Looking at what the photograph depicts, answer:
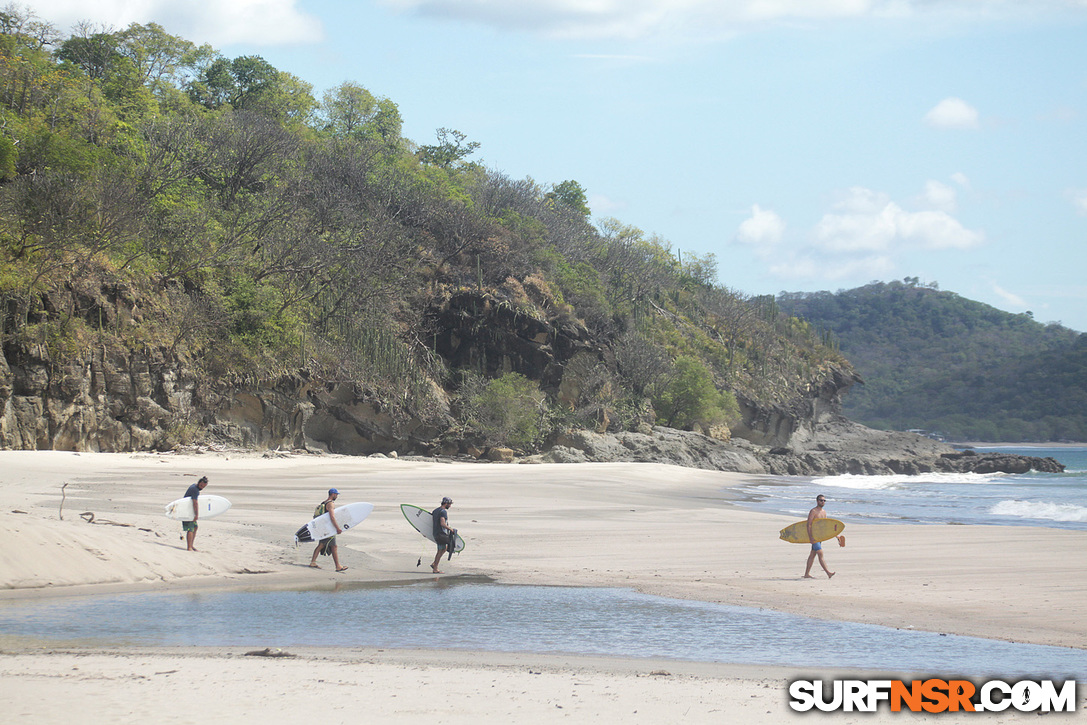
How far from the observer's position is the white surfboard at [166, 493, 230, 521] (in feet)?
40.3

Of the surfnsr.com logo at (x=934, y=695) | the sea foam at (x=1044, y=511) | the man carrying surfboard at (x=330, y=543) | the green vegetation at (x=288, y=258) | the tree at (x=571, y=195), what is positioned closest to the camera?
the surfnsr.com logo at (x=934, y=695)

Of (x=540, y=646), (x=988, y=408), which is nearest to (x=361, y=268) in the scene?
(x=540, y=646)

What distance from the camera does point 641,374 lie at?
4931 centimetres

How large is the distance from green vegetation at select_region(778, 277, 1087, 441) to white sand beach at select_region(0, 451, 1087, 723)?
92.1m

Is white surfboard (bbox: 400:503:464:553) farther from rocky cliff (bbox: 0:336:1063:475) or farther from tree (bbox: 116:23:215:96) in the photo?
tree (bbox: 116:23:215:96)

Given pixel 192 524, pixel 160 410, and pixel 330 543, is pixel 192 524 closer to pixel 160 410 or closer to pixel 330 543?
pixel 330 543

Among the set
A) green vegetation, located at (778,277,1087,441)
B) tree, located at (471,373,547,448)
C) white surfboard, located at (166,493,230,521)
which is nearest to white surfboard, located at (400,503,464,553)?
white surfboard, located at (166,493,230,521)

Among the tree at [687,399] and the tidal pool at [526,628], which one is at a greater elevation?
the tree at [687,399]

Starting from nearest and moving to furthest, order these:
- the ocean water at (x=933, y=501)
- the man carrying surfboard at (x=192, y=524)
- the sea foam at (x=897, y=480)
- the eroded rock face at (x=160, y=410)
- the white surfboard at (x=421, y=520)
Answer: the man carrying surfboard at (x=192, y=524)
the white surfboard at (x=421, y=520)
the ocean water at (x=933, y=501)
the eroded rock face at (x=160, y=410)
the sea foam at (x=897, y=480)

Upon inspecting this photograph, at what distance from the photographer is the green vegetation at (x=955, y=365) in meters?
123

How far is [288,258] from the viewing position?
35.9 m

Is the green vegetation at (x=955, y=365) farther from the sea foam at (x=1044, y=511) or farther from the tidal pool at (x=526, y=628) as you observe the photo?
the tidal pool at (x=526, y=628)

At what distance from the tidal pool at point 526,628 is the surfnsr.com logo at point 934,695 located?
2.12ft

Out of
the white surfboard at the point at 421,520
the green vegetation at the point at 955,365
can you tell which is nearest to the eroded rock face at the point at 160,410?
the white surfboard at the point at 421,520
